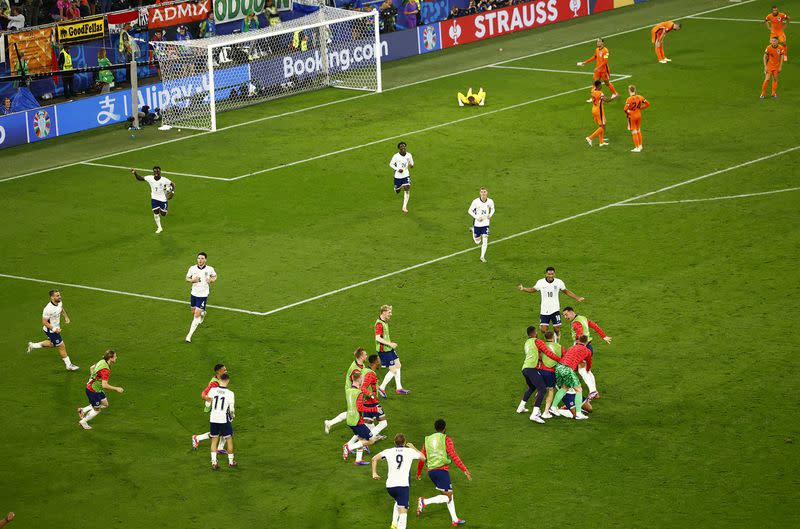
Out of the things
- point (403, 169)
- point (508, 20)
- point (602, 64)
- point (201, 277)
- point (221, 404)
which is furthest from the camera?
point (508, 20)

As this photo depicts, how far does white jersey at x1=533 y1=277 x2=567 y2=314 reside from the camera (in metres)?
26.3

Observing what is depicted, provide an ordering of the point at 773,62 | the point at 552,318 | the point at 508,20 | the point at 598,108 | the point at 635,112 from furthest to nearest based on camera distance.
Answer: the point at 508,20 → the point at 773,62 → the point at 598,108 → the point at 635,112 → the point at 552,318

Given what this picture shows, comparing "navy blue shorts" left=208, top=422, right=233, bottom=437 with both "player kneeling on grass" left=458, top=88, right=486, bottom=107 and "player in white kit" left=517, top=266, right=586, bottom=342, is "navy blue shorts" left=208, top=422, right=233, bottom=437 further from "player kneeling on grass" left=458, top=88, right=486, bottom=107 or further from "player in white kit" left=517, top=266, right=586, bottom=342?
"player kneeling on grass" left=458, top=88, right=486, bottom=107

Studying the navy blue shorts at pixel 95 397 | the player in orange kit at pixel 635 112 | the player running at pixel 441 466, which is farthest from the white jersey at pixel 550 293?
the player in orange kit at pixel 635 112

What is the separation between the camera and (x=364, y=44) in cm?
5031

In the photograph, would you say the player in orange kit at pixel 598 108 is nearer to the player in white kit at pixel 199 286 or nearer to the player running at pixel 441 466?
the player in white kit at pixel 199 286

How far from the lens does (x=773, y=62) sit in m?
43.8

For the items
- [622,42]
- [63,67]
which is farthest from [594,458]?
[622,42]

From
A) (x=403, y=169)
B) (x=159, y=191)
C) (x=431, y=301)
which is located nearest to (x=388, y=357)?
(x=431, y=301)

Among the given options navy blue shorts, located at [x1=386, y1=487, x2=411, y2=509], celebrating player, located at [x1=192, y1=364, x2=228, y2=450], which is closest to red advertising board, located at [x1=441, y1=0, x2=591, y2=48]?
celebrating player, located at [x1=192, y1=364, x2=228, y2=450]

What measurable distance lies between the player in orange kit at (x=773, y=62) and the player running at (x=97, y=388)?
89.2 feet

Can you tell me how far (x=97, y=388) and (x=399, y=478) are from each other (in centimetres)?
700

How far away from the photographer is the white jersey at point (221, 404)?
22234mm

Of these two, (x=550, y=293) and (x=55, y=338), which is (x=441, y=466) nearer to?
(x=550, y=293)
